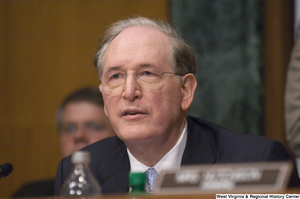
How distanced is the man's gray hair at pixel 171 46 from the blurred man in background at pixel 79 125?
807 mm

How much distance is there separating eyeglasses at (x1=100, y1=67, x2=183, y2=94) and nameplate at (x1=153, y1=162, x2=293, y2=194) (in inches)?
35.8

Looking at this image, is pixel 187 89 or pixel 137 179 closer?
pixel 137 179

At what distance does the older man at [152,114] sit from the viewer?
1808 mm

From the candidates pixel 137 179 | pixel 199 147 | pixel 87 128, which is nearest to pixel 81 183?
pixel 137 179

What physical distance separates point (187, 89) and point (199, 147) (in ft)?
1.05

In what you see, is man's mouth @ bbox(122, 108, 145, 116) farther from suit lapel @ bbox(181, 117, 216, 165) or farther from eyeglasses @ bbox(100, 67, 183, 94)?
suit lapel @ bbox(181, 117, 216, 165)

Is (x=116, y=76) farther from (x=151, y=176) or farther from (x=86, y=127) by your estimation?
(x=86, y=127)

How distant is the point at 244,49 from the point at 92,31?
1.45 m

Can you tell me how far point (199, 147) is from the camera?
1.94 metres

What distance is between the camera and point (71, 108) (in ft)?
9.69

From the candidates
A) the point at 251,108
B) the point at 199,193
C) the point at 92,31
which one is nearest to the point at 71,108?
the point at 92,31

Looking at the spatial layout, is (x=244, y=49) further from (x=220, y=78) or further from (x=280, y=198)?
(x=280, y=198)

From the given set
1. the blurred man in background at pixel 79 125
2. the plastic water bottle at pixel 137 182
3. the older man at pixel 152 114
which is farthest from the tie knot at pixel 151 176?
the blurred man in background at pixel 79 125

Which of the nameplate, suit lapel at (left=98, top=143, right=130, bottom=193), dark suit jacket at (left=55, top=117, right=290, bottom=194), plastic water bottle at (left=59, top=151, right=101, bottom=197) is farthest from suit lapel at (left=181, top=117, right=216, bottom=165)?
the nameplate
